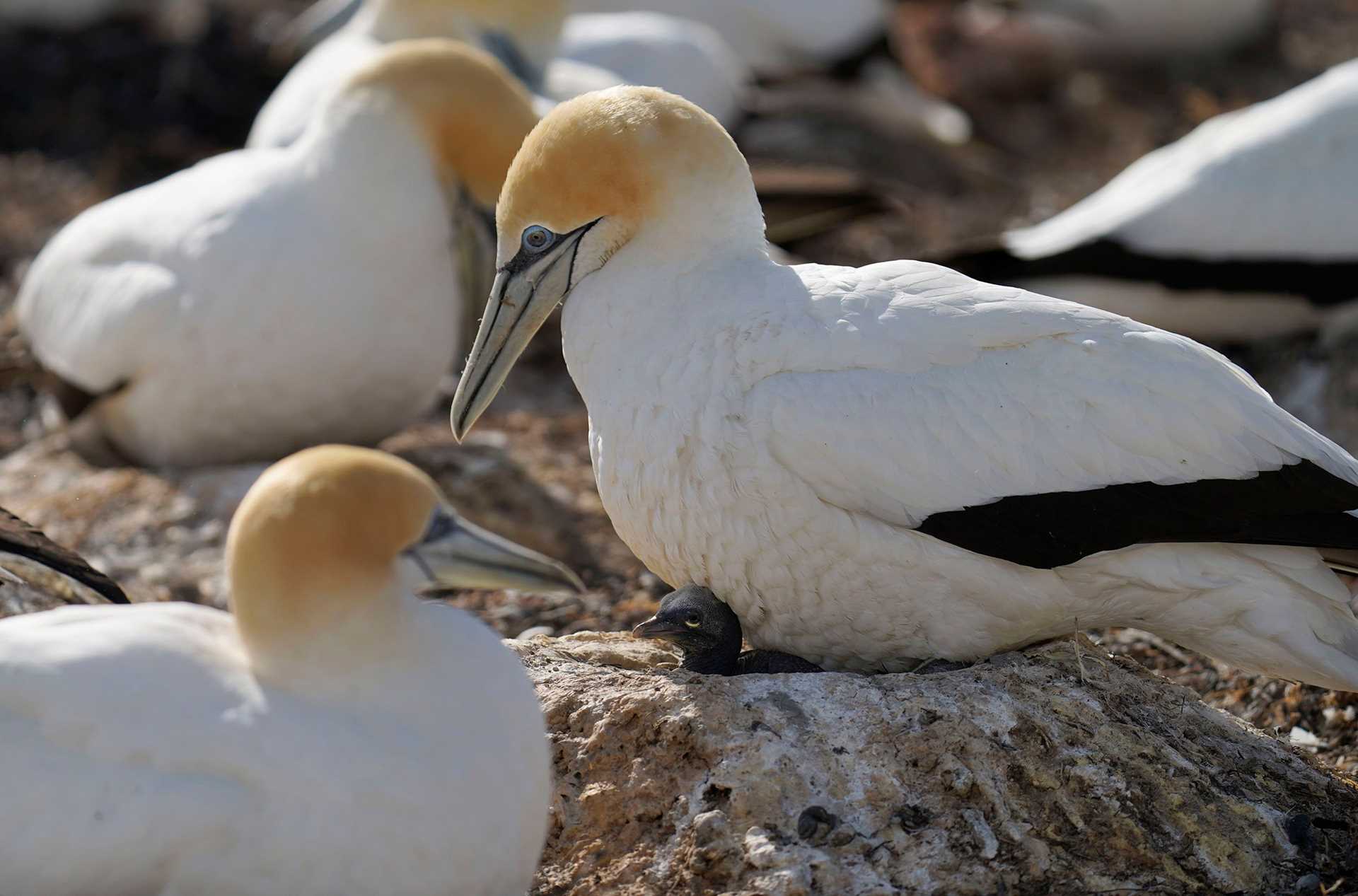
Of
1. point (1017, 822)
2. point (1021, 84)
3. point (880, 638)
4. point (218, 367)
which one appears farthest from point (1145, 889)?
point (1021, 84)

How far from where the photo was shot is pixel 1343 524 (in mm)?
3961

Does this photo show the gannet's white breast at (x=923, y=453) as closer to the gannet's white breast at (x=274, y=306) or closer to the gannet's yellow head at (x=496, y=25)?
the gannet's white breast at (x=274, y=306)

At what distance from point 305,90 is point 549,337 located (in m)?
→ 1.56

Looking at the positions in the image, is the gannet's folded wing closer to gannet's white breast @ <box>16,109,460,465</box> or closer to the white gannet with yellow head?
gannet's white breast @ <box>16,109,460,465</box>

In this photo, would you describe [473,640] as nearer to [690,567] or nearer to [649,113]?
[690,567]

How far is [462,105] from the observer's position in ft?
20.9

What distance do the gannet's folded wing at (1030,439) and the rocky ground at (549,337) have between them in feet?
2.68

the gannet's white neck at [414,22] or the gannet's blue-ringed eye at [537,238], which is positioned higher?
the gannet's blue-ringed eye at [537,238]

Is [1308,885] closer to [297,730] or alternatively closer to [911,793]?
[911,793]

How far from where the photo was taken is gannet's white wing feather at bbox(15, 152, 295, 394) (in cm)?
629

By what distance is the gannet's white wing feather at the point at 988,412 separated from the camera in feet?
13.0

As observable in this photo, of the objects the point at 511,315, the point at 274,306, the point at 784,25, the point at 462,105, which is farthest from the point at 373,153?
the point at 784,25

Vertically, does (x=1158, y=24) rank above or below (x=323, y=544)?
below

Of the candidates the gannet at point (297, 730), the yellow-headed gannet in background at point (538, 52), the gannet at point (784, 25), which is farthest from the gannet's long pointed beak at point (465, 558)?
the gannet at point (784, 25)
